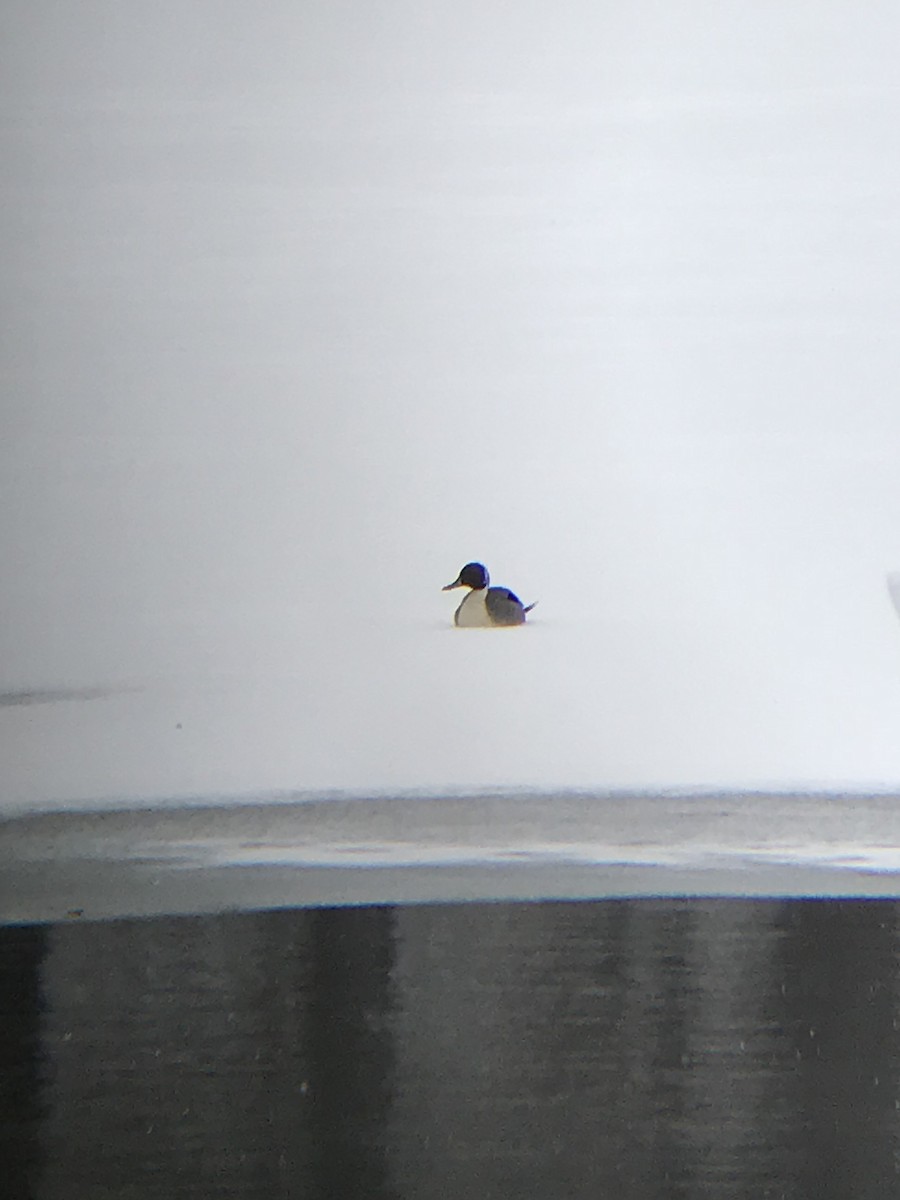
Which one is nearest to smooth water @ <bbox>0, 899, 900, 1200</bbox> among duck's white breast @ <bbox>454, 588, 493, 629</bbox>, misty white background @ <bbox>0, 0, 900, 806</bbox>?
misty white background @ <bbox>0, 0, 900, 806</bbox>

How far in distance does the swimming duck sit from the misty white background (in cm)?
3

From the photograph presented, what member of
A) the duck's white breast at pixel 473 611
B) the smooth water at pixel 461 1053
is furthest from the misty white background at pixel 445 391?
the smooth water at pixel 461 1053

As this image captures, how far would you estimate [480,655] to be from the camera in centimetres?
147

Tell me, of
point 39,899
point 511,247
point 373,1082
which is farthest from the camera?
point 511,247

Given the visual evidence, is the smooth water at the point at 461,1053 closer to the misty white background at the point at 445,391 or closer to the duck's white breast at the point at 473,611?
the misty white background at the point at 445,391

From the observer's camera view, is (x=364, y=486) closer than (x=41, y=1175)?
No

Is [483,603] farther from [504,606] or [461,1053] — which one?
[461,1053]

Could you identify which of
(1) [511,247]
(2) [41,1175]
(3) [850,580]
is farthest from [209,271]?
(2) [41,1175]

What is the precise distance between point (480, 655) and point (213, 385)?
1.72ft

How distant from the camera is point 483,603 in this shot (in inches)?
58.2

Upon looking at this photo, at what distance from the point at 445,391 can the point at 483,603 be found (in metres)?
0.30

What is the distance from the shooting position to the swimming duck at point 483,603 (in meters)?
1.47

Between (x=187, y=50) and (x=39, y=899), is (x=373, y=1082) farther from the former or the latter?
(x=187, y=50)

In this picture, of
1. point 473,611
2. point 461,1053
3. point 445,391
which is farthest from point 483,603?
point 461,1053
